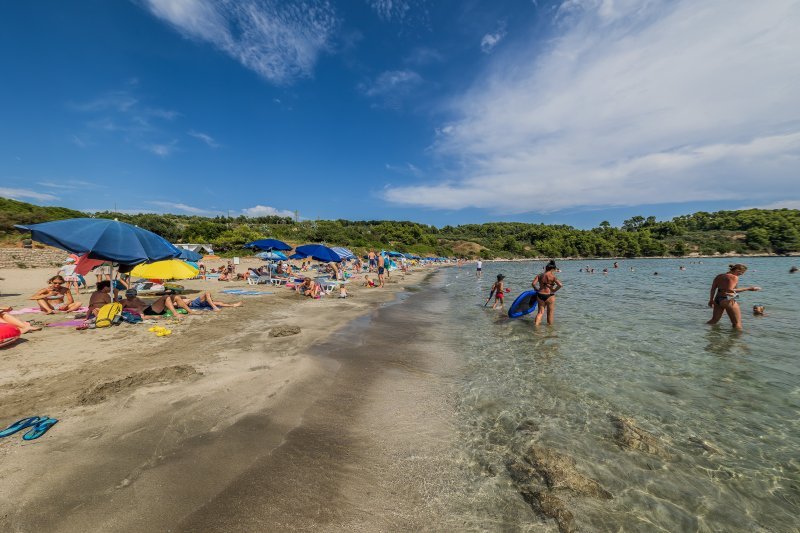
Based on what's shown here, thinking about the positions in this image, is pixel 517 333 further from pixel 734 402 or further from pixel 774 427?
pixel 774 427

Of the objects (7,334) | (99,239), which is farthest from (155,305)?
(7,334)

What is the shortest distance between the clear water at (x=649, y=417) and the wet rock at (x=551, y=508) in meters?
0.08

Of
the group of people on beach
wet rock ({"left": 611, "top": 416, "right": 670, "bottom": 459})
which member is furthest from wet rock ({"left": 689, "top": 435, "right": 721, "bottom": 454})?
the group of people on beach

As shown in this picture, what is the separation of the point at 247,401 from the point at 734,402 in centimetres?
778

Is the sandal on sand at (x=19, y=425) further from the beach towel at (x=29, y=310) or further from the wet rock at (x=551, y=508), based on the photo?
the beach towel at (x=29, y=310)

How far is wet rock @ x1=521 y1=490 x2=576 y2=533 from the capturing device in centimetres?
257

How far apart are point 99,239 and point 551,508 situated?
9.51 m

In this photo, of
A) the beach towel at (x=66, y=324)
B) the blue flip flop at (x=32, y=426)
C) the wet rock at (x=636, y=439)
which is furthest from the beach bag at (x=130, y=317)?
the wet rock at (x=636, y=439)

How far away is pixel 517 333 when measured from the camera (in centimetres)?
912

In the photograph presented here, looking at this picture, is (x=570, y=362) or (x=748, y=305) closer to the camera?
(x=570, y=362)

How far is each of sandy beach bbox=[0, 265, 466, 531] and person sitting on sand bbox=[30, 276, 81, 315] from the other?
3.32 meters

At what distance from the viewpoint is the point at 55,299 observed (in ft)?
31.6

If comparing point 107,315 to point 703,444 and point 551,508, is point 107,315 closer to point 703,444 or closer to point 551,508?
point 551,508

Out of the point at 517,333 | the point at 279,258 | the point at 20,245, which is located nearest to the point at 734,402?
the point at 517,333
